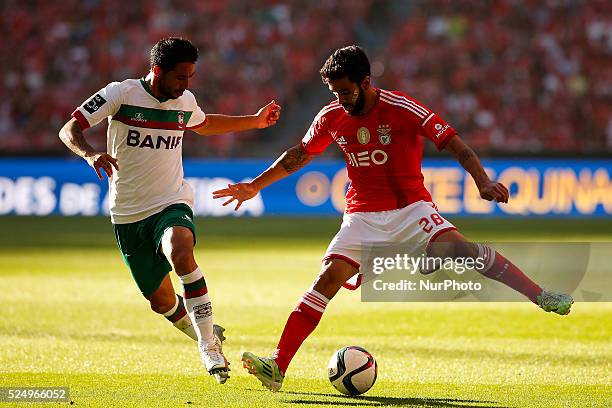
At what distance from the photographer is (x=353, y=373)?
657 cm

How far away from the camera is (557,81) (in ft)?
81.1

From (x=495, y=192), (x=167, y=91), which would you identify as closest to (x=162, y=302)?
(x=167, y=91)

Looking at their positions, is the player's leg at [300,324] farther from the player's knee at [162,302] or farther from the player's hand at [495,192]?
the player's knee at [162,302]

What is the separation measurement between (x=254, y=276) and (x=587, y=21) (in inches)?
590

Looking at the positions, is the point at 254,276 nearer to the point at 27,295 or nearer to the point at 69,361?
the point at 27,295

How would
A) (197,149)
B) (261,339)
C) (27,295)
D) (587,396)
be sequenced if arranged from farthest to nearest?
(197,149)
(27,295)
(261,339)
(587,396)

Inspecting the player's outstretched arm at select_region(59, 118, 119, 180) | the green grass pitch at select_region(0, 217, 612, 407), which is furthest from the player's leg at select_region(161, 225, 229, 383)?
the player's outstretched arm at select_region(59, 118, 119, 180)

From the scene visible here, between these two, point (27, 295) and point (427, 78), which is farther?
point (427, 78)

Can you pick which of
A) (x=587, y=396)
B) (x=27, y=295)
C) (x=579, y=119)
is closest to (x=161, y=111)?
(x=587, y=396)

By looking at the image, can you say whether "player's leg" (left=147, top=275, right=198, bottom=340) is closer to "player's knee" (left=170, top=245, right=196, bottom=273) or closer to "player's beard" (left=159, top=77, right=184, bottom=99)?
"player's knee" (left=170, top=245, right=196, bottom=273)

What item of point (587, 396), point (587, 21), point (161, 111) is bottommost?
point (587, 396)

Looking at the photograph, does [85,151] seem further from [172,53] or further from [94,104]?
[172,53]

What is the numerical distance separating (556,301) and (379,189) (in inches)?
51.6

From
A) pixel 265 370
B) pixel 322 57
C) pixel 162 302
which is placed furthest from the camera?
pixel 322 57
